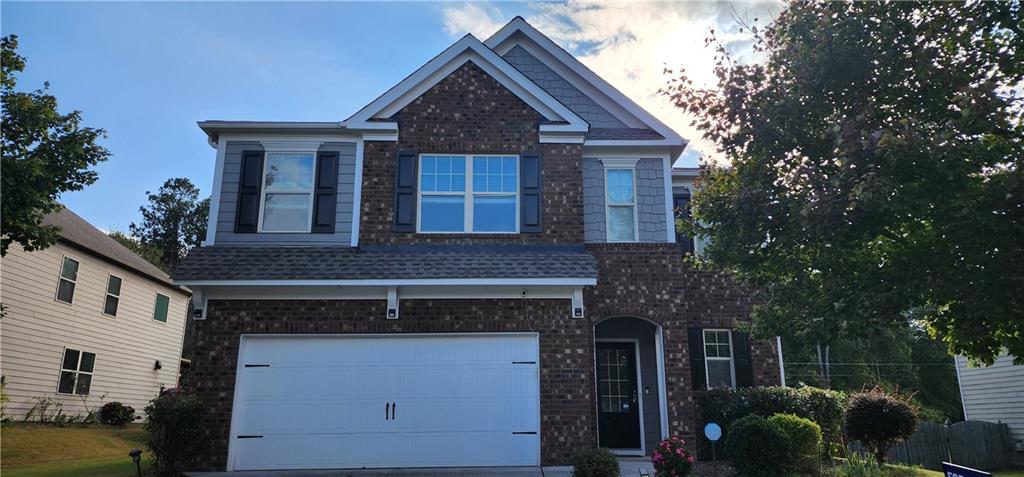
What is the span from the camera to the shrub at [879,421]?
42.1 ft

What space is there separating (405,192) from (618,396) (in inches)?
246

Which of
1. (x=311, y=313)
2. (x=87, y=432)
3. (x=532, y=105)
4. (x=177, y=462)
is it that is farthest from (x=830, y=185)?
(x=87, y=432)

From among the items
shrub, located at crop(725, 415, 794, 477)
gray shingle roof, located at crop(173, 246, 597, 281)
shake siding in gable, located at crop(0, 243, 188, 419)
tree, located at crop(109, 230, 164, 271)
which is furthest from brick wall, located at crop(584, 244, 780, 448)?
tree, located at crop(109, 230, 164, 271)

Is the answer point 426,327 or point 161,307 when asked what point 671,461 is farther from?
point 161,307

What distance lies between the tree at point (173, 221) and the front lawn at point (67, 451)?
28.1m

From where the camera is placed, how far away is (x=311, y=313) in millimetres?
11594

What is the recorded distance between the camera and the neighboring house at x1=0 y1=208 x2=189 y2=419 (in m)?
17.5

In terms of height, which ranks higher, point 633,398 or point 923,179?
point 923,179

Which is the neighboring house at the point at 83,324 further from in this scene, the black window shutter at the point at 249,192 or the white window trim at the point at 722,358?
the white window trim at the point at 722,358

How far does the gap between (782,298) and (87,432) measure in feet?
60.8

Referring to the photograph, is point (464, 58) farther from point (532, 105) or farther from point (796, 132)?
point (796, 132)

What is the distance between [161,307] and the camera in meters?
24.4

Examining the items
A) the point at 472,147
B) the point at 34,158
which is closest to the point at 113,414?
the point at 34,158

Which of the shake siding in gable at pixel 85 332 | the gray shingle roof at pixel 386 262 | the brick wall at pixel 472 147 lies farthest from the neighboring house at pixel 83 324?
the brick wall at pixel 472 147
